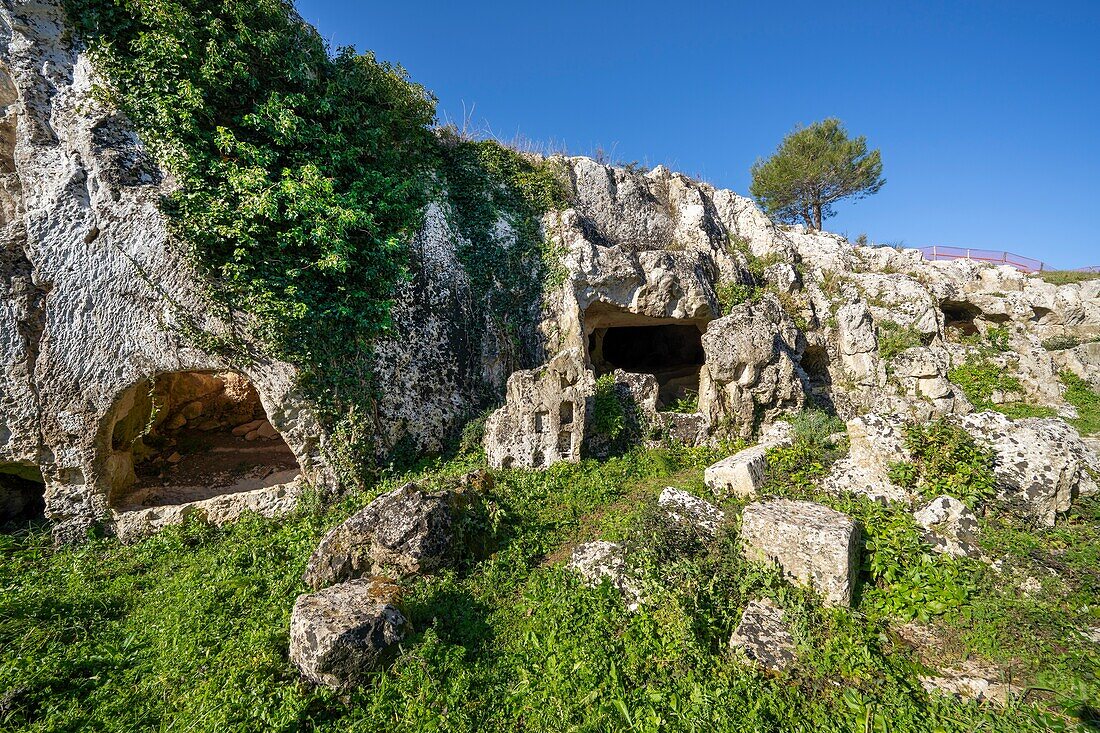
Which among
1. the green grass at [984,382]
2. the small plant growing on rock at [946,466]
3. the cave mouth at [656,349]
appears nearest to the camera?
the small plant growing on rock at [946,466]

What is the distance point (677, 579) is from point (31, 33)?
15.9 metres

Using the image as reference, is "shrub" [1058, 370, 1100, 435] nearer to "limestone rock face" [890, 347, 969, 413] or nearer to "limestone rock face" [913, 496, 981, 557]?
"limestone rock face" [890, 347, 969, 413]

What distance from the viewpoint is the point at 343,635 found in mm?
4641

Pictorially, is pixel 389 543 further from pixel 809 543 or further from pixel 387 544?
pixel 809 543

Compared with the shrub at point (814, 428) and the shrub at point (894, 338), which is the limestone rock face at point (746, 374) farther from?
the shrub at point (894, 338)

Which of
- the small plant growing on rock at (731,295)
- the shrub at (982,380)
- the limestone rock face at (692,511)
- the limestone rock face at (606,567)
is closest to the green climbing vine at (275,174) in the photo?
the limestone rock face at (606,567)

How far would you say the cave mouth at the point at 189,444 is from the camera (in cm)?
902

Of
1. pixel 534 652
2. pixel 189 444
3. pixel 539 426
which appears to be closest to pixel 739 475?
pixel 539 426

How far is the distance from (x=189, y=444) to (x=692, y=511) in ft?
45.2

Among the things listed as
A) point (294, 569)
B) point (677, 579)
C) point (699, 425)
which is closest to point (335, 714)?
point (294, 569)

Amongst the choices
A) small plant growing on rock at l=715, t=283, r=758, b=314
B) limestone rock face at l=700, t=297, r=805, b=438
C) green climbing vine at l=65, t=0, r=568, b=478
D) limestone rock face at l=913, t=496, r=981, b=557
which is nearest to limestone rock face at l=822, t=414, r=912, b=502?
limestone rock face at l=913, t=496, r=981, b=557

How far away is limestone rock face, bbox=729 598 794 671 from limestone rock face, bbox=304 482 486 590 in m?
4.35

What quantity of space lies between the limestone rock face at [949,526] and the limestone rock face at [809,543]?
1063 millimetres

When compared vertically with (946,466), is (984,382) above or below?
above
